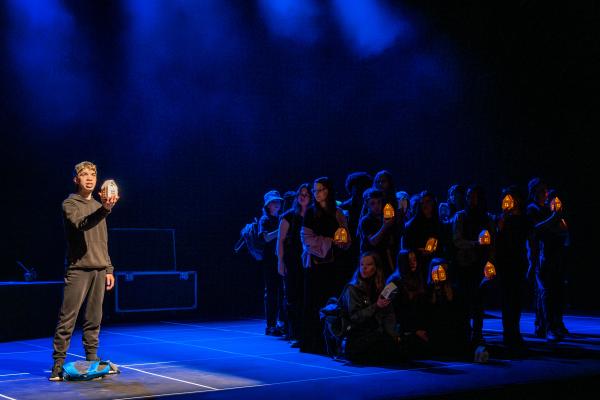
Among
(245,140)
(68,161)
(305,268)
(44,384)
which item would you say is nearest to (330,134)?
(245,140)

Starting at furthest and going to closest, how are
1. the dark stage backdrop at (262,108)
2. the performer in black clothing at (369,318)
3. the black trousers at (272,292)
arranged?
the dark stage backdrop at (262,108) < the black trousers at (272,292) < the performer in black clothing at (369,318)

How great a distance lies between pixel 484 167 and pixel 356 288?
23.3 ft

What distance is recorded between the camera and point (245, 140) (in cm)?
1241

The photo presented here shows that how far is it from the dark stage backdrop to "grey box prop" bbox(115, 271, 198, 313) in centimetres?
46

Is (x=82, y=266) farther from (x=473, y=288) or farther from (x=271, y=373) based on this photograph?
(x=473, y=288)

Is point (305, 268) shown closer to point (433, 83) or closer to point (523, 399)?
point (523, 399)

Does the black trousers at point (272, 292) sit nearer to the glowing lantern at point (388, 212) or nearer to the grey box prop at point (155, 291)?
the glowing lantern at point (388, 212)

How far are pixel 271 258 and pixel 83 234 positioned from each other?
3531 millimetres

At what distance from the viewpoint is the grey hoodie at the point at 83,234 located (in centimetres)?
608

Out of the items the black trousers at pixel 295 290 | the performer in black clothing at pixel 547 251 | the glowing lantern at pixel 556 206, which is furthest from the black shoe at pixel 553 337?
the black trousers at pixel 295 290

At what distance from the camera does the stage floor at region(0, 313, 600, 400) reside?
5.66 m

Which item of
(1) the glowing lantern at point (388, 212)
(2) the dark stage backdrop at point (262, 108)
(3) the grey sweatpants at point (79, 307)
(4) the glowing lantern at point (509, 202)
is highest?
(2) the dark stage backdrop at point (262, 108)

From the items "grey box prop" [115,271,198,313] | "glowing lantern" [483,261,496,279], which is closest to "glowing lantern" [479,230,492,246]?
"glowing lantern" [483,261,496,279]

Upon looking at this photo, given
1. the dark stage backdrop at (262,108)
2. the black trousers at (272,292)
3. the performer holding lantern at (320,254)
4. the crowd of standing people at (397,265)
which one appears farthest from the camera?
the dark stage backdrop at (262,108)
